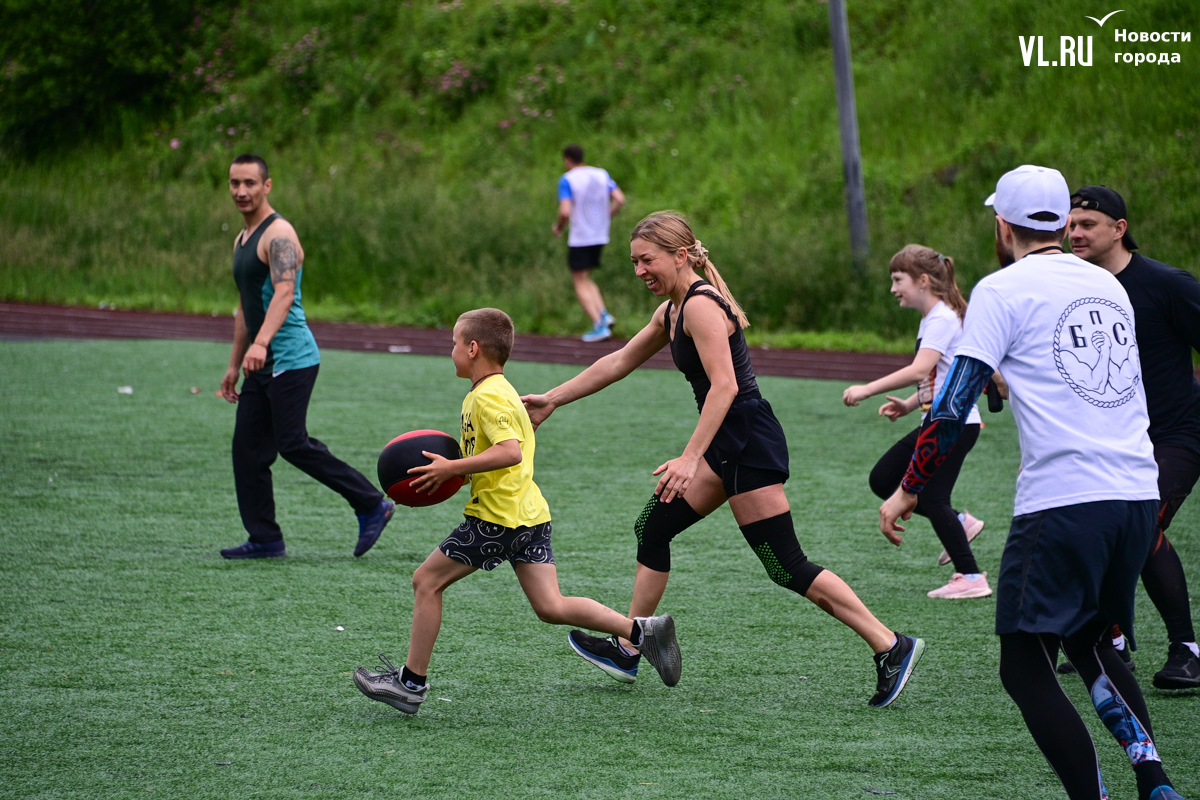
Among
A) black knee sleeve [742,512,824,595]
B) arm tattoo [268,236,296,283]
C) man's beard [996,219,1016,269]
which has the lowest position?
black knee sleeve [742,512,824,595]

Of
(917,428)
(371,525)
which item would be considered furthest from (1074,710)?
(371,525)

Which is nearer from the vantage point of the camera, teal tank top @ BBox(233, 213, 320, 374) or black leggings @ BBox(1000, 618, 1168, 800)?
black leggings @ BBox(1000, 618, 1168, 800)

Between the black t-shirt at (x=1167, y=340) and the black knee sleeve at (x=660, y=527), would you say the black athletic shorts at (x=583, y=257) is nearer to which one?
the black knee sleeve at (x=660, y=527)

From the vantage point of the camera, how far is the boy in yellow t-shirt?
428cm

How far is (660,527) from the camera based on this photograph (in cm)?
481

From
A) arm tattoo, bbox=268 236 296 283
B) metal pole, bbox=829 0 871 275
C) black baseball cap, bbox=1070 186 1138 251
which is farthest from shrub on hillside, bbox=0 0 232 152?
black baseball cap, bbox=1070 186 1138 251

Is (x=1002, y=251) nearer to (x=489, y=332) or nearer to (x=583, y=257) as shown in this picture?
(x=489, y=332)

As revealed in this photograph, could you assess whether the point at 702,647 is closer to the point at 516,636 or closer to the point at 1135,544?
the point at 516,636

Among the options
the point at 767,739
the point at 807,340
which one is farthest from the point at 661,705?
the point at 807,340

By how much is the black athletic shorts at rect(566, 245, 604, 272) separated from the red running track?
3.46 ft

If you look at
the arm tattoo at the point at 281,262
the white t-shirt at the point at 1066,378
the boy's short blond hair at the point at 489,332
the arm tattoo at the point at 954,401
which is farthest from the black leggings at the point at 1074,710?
the arm tattoo at the point at 281,262

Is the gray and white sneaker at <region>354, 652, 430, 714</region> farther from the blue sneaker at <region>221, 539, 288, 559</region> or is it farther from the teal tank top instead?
the teal tank top

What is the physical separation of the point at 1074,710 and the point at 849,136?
1416 cm

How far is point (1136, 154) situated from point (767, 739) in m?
16.4
